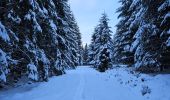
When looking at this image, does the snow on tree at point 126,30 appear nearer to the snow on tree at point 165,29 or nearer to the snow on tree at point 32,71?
the snow on tree at point 165,29

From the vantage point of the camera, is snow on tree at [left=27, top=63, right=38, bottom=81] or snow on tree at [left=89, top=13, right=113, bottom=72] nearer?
snow on tree at [left=27, top=63, right=38, bottom=81]

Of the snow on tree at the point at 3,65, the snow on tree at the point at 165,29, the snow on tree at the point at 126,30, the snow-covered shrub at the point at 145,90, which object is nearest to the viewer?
the snow on tree at the point at 3,65

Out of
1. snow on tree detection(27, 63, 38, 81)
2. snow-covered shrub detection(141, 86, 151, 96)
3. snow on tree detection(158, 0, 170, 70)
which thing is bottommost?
snow-covered shrub detection(141, 86, 151, 96)

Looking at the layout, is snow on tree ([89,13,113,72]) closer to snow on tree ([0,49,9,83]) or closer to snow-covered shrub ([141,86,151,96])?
snow-covered shrub ([141,86,151,96])

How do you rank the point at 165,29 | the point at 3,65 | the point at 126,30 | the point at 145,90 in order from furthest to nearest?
the point at 126,30 → the point at 165,29 → the point at 145,90 → the point at 3,65

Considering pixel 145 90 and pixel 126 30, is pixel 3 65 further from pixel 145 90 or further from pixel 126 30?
pixel 126 30

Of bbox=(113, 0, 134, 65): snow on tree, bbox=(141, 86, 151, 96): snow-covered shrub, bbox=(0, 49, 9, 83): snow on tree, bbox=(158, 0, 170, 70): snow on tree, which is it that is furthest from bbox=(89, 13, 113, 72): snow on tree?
bbox=(0, 49, 9, 83): snow on tree

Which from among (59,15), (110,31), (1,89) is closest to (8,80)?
(1,89)

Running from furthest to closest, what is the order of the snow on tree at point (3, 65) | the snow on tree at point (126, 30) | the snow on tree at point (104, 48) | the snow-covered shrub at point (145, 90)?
the snow on tree at point (104, 48)
the snow on tree at point (126, 30)
the snow-covered shrub at point (145, 90)
the snow on tree at point (3, 65)

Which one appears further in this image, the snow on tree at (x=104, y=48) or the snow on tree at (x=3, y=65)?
the snow on tree at (x=104, y=48)

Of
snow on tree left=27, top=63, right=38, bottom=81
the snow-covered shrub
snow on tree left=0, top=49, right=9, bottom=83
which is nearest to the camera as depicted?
snow on tree left=0, top=49, right=9, bottom=83

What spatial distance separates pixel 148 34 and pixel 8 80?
838 cm

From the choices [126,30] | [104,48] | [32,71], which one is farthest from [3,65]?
[104,48]

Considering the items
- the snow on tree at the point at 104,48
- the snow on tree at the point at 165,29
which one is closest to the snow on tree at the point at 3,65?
the snow on tree at the point at 165,29
